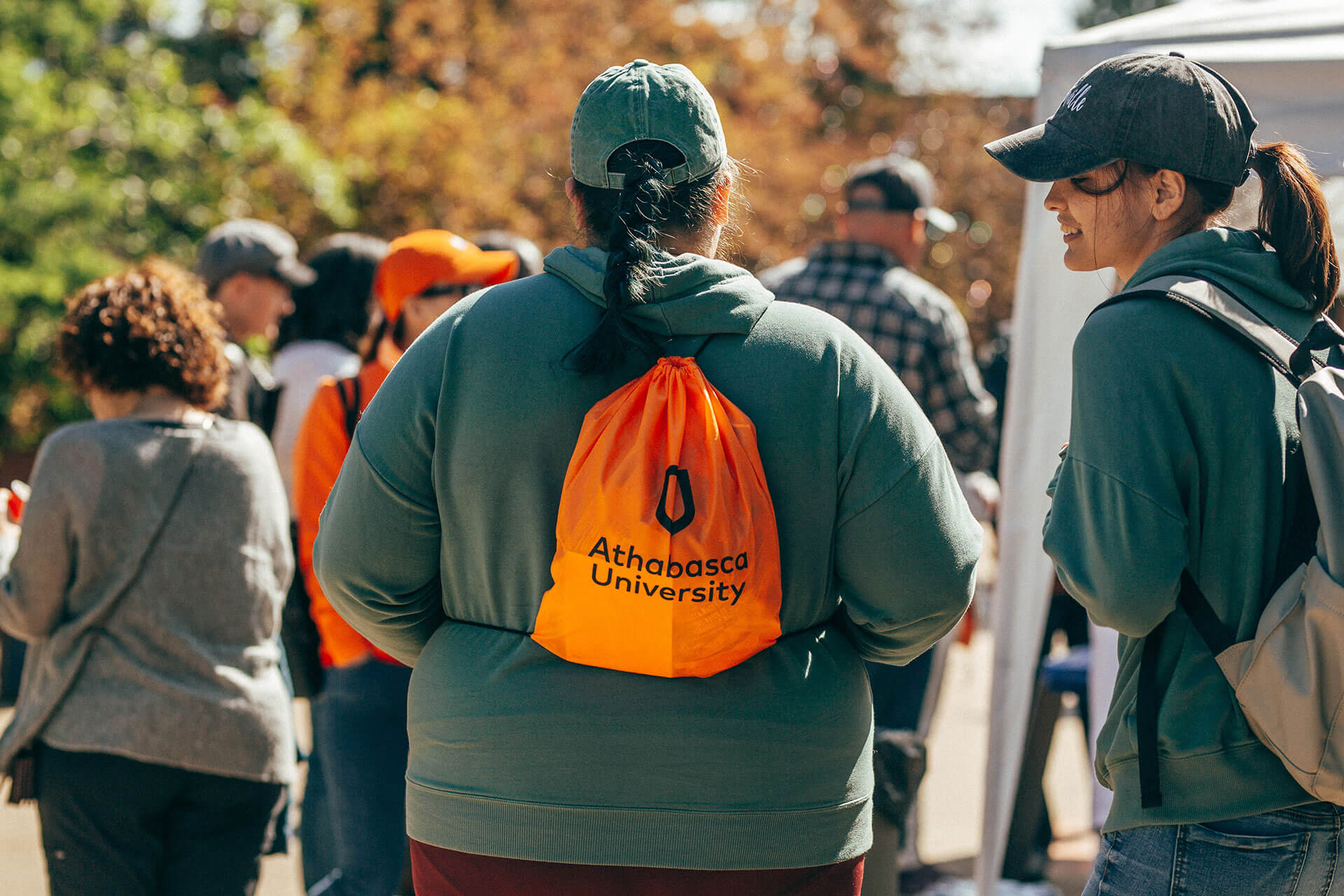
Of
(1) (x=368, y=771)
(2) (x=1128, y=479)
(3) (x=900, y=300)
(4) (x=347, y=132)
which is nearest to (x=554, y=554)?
(2) (x=1128, y=479)

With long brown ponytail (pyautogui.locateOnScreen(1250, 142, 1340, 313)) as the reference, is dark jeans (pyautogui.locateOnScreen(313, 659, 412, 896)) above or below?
below

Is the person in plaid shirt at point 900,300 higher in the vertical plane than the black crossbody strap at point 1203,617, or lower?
higher

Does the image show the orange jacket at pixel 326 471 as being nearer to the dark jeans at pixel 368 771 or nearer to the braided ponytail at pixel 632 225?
the dark jeans at pixel 368 771

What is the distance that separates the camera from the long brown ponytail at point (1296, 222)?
1815mm

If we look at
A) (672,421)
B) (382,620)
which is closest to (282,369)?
(382,620)

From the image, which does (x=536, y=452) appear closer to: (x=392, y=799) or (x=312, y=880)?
(x=392, y=799)

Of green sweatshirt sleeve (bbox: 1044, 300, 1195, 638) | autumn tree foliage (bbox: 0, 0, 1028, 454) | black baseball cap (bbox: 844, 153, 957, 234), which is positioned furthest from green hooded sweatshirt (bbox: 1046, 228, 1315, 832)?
autumn tree foliage (bbox: 0, 0, 1028, 454)

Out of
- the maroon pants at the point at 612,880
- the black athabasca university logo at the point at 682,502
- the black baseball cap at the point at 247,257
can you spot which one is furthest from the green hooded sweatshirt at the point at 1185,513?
the black baseball cap at the point at 247,257

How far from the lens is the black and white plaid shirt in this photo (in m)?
3.84

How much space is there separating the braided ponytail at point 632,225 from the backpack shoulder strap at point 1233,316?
619 millimetres

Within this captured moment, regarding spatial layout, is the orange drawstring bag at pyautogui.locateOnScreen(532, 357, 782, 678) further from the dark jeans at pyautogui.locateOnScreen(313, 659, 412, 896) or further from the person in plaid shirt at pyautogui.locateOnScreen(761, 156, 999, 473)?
the person in plaid shirt at pyautogui.locateOnScreen(761, 156, 999, 473)

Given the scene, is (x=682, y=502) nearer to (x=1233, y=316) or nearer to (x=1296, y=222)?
(x=1233, y=316)

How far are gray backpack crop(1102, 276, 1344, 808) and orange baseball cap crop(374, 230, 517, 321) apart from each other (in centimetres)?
197

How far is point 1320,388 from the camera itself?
1.62 meters
